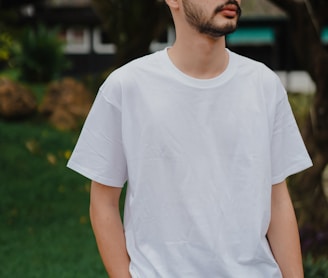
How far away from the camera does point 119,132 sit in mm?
2402

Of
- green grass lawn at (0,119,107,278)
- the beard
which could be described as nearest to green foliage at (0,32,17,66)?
green grass lawn at (0,119,107,278)

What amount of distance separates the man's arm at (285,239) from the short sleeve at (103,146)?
43 centimetres

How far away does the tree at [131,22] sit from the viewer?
14.4 m

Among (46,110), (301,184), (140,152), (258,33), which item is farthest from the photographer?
(258,33)

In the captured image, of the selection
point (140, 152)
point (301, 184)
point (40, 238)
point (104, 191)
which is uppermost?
point (140, 152)

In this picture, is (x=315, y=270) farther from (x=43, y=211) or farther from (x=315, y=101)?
(x=43, y=211)

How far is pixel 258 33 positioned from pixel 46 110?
11856 mm

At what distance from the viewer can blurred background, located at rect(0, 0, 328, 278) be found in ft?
23.7

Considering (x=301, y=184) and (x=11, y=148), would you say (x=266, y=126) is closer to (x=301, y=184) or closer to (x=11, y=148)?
(x=301, y=184)

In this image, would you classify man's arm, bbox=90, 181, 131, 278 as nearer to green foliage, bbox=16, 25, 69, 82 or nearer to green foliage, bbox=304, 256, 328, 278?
green foliage, bbox=304, 256, 328, 278

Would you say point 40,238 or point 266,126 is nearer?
point 266,126

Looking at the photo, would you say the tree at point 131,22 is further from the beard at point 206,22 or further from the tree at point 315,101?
the beard at point 206,22

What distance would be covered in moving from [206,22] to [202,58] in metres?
0.10

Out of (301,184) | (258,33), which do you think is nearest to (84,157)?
(301,184)
